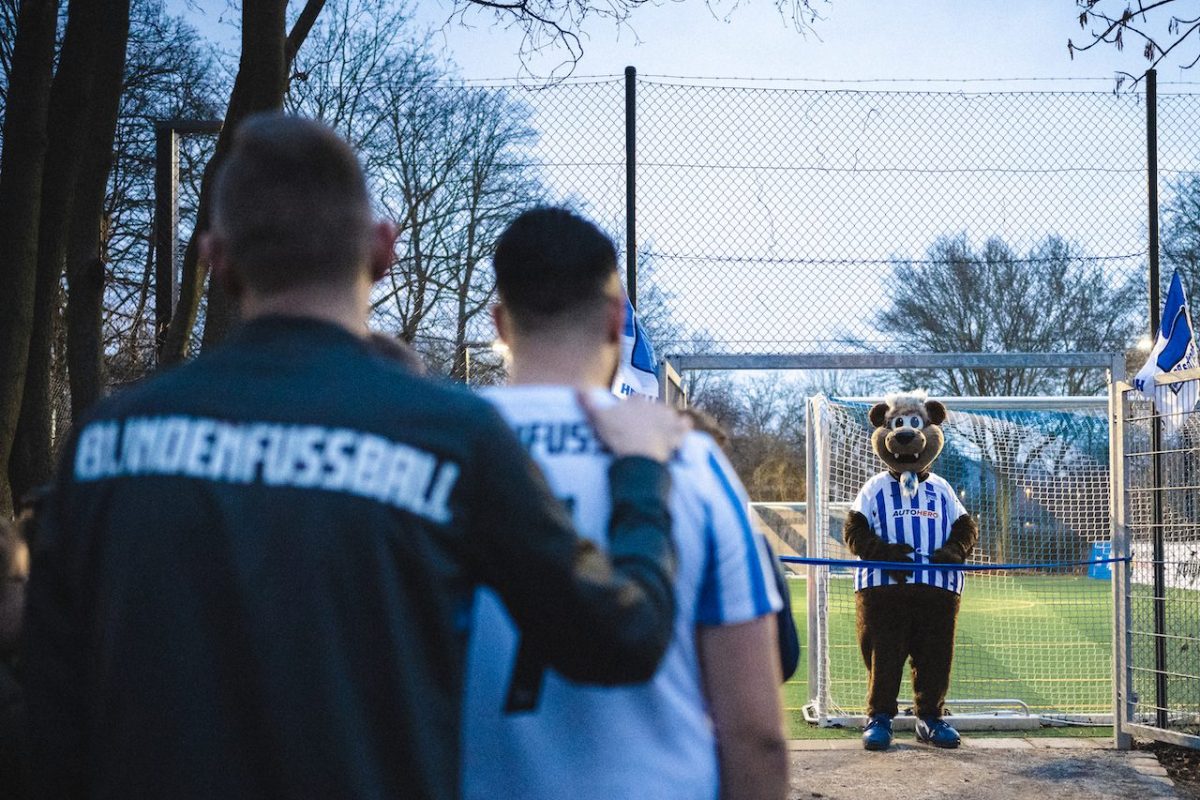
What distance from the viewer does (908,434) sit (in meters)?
7.41

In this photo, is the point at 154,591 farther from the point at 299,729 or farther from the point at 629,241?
the point at 629,241

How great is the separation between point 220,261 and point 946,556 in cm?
637

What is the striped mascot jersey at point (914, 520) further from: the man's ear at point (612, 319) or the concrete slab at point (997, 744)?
the man's ear at point (612, 319)

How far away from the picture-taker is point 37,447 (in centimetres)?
665

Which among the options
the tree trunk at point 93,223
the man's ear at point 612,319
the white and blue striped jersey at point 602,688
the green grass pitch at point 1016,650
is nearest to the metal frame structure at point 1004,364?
the green grass pitch at point 1016,650

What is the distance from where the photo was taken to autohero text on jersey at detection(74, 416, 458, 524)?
50.4 inches

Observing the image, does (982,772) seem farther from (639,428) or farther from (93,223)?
(639,428)

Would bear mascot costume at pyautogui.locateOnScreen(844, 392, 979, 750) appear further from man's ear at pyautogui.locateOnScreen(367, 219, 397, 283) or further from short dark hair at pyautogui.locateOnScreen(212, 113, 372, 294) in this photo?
short dark hair at pyautogui.locateOnScreen(212, 113, 372, 294)

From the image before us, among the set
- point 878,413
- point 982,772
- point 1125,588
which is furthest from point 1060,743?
point 878,413

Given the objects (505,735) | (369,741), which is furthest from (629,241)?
(369,741)

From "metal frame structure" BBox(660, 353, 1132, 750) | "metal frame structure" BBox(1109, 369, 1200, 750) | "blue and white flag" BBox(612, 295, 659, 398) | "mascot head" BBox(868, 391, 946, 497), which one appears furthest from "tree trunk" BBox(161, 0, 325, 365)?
"metal frame structure" BBox(1109, 369, 1200, 750)

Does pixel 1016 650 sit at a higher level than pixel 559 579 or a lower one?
lower

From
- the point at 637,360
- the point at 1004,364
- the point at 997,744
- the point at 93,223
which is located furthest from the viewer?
the point at 1004,364

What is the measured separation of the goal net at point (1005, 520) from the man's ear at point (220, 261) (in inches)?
268
